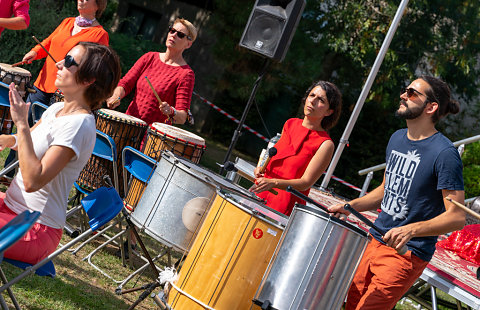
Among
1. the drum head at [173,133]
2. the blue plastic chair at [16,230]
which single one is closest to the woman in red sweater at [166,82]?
the drum head at [173,133]

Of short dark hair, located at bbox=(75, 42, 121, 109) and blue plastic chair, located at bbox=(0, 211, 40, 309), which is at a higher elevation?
short dark hair, located at bbox=(75, 42, 121, 109)

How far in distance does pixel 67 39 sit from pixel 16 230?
11.4 ft

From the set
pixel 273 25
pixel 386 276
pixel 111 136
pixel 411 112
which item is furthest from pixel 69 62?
pixel 273 25

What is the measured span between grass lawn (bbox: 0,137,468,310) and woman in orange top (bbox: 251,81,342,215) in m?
1.28

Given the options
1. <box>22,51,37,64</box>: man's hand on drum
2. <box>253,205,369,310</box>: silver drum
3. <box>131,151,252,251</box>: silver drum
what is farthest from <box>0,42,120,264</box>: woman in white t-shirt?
<box>22,51,37,64</box>: man's hand on drum

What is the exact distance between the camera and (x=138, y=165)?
4738mm

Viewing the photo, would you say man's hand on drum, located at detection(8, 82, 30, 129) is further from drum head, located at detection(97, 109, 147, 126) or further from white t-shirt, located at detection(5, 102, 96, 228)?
drum head, located at detection(97, 109, 147, 126)

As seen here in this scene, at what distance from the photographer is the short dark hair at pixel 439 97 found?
3623 mm

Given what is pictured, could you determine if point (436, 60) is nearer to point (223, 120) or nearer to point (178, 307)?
point (223, 120)

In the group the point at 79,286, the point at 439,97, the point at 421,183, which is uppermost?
the point at 439,97

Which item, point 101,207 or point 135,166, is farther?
point 135,166

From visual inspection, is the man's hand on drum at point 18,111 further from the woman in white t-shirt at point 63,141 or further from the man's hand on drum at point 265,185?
the man's hand on drum at point 265,185

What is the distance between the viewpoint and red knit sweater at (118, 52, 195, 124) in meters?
5.24

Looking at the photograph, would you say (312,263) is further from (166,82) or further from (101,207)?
(166,82)
